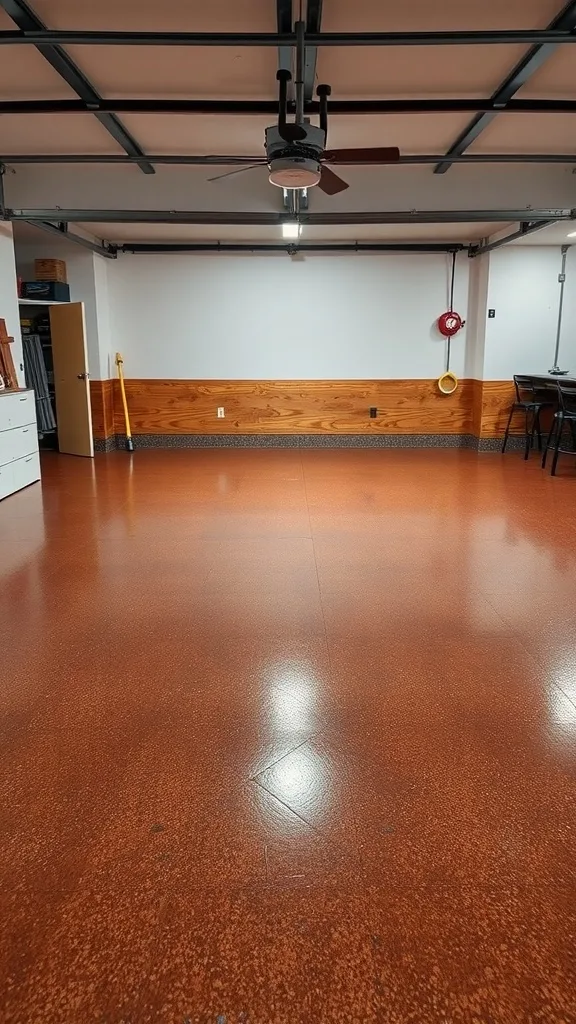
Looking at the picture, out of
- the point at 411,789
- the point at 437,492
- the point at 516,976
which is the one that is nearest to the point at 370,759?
the point at 411,789

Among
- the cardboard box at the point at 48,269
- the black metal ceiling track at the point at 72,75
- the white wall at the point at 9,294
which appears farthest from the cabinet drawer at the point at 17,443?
the black metal ceiling track at the point at 72,75

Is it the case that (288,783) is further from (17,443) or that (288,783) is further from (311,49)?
(17,443)

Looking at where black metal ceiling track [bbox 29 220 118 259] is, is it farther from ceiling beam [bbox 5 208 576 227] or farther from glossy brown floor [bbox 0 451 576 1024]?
glossy brown floor [bbox 0 451 576 1024]

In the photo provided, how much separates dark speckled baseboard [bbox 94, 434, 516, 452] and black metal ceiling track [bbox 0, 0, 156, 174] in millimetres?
3772

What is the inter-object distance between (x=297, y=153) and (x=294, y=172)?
130 mm

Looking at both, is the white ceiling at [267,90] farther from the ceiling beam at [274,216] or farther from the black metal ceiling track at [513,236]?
the black metal ceiling track at [513,236]

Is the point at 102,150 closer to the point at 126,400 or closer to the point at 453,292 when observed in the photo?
the point at 126,400

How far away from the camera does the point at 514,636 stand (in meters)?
2.94

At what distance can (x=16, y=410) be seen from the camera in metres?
5.68

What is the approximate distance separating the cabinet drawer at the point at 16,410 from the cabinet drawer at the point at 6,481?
355mm

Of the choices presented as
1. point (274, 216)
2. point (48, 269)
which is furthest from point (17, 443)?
point (274, 216)

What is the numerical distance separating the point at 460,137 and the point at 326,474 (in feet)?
10.4

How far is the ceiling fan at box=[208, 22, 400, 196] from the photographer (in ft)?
10.5

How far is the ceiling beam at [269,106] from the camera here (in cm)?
370
